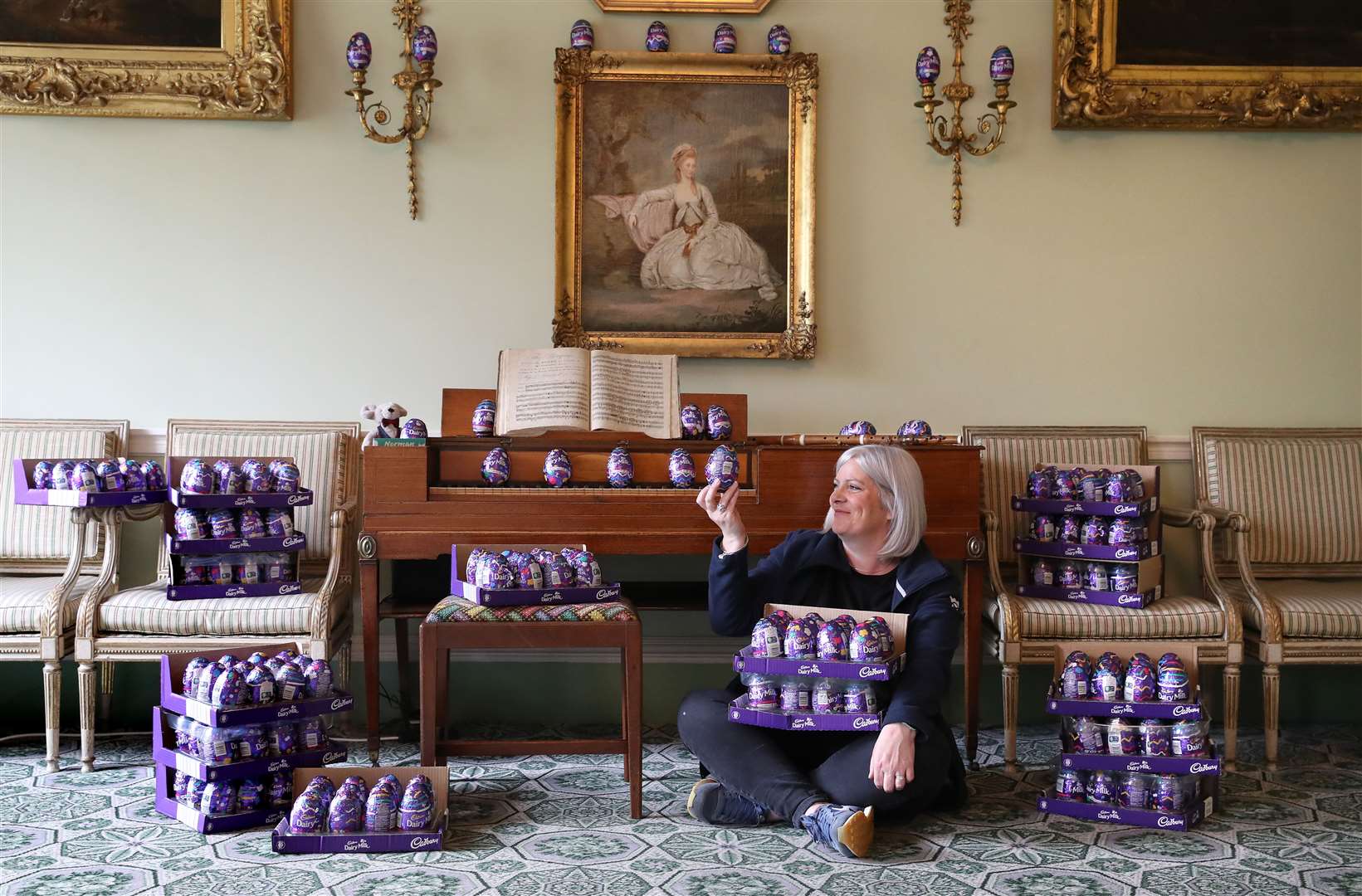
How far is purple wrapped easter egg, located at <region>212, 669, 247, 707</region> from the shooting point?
115 inches

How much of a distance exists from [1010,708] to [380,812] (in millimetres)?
1916

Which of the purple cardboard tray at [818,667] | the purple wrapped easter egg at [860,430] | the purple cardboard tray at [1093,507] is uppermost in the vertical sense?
the purple wrapped easter egg at [860,430]

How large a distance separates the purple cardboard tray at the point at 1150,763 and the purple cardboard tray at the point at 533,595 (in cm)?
131

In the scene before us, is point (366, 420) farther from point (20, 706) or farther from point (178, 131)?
point (20, 706)

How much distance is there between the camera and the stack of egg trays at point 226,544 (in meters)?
3.52

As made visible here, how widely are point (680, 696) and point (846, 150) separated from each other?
2107mm

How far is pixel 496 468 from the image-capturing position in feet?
12.0

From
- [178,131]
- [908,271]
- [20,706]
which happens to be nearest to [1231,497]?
[908,271]

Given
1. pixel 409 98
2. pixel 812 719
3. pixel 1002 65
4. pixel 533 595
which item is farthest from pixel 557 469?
pixel 1002 65

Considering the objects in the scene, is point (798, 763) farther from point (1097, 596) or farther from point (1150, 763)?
point (1097, 596)

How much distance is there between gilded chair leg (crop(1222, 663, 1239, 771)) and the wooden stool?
1.88m

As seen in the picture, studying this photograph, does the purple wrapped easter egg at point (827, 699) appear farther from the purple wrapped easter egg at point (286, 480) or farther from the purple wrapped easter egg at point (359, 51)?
the purple wrapped easter egg at point (359, 51)

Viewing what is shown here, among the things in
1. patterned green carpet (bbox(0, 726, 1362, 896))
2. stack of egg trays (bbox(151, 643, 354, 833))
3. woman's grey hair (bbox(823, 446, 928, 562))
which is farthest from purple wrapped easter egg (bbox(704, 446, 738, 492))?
stack of egg trays (bbox(151, 643, 354, 833))

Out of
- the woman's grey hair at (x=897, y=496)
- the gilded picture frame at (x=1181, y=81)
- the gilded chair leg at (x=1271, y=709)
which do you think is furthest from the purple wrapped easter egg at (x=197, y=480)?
the gilded chair leg at (x=1271, y=709)
